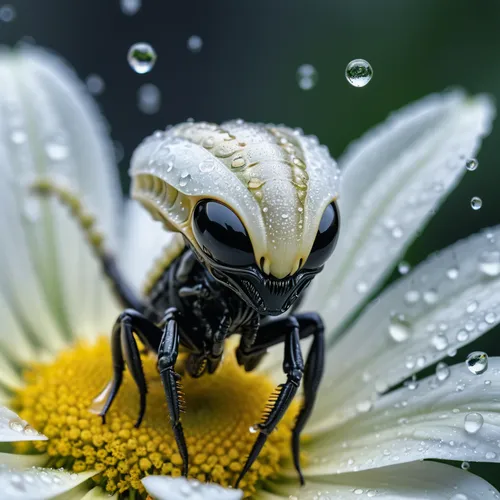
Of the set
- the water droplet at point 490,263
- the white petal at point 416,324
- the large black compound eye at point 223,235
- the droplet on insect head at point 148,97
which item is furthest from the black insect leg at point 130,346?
the droplet on insect head at point 148,97

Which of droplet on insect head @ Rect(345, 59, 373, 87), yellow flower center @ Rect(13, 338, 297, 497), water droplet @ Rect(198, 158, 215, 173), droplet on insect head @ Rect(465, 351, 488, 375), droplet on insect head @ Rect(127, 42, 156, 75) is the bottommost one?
yellow flower center @ Rect(13, 338, 297, 497)

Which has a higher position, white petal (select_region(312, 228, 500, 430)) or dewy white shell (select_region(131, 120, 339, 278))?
dewy white shell (select_region(131, 120, 339, 278))

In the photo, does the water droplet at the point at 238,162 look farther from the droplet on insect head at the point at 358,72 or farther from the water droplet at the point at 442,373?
the water droplet at the point at 442,373

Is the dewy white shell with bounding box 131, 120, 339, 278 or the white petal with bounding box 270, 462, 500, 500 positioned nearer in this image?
the dewy white shell with bounding box 131, 120, 339, 278

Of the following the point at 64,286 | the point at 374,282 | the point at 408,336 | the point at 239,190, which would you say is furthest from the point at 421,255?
the point at 239,190

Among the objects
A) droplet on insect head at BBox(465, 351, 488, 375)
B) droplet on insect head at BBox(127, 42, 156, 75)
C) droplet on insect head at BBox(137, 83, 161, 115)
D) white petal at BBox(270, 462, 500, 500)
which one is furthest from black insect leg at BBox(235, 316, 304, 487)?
droplet on insect head at BBox(137, 83, 161, 115)

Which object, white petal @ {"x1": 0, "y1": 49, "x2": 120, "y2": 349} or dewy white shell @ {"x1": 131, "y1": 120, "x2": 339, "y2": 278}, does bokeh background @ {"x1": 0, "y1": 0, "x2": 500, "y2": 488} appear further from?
dewy white shell @ {"x1": 131, "y1": 120, "x2": 339, "y2": 278}
